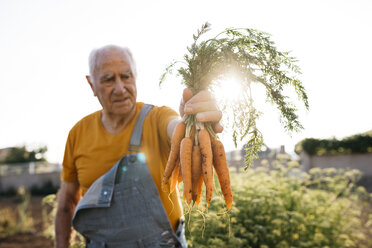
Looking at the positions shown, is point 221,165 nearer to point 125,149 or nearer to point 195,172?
point 195,172

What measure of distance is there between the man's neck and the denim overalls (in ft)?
0.37

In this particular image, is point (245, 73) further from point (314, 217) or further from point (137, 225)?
point (314, 217)

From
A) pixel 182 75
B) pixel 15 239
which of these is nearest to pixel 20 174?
pixel 15 239

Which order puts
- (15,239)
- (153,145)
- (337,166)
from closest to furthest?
(153,145)
(15,239)
(337,166)

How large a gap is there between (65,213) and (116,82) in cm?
111

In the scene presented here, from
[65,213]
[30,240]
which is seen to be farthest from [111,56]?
[30,240]

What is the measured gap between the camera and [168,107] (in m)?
1.78

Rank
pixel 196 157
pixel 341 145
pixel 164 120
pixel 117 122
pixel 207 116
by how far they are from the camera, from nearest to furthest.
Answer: pixel 207 116
pixel 196 157
pixel 164 120
pixel 117 122
pixel 341 145

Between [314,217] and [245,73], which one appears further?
[314,217]

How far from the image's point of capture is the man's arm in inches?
77.6

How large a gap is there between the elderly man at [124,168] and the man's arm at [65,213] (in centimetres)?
27

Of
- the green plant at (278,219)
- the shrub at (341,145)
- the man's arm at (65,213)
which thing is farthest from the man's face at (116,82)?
the shrub at (341,145)

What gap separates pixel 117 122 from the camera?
179 cm

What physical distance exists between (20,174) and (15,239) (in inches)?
370
